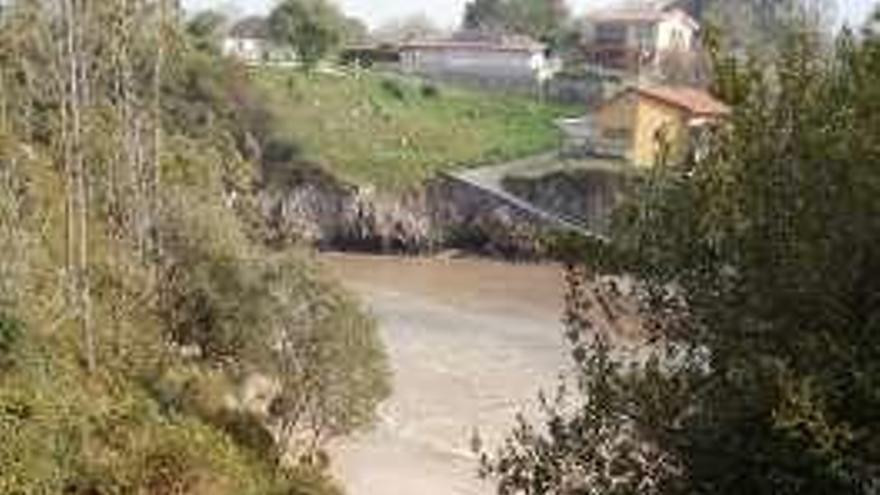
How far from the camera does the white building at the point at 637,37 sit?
91938 mm

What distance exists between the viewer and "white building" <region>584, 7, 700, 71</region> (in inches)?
3620

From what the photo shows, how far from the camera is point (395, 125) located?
73.2 meters

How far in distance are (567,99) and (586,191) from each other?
19.6 meters

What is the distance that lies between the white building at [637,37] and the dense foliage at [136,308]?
184ft

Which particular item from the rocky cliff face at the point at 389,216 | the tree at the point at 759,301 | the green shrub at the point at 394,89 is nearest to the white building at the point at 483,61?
the green shrub at the point at 394,89

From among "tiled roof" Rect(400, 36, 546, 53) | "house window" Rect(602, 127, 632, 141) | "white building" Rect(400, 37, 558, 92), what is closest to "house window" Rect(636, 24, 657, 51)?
"tiled roof" Rect(400, 36, 546, 53)

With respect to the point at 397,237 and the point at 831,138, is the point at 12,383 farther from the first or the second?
the point at 397,237

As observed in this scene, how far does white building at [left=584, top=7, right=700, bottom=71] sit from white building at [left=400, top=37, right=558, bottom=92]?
231 inches

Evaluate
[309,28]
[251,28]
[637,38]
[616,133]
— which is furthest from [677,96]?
[251,28]

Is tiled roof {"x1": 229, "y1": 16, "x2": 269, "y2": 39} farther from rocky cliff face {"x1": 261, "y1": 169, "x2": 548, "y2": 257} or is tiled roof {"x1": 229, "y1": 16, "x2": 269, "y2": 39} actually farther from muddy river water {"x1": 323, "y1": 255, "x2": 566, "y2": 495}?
muddy river water {"x1": 323, "y1": 255, "x2": 566, "y2": 495}

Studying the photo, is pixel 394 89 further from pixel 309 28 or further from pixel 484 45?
pixel 484 45

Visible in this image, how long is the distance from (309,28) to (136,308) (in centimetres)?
5325

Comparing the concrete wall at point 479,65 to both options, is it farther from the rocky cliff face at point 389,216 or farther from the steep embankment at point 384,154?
the rocky cliff face at point 389,216

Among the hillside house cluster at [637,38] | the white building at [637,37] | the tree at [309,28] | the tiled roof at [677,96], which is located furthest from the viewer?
the white building at [637,37]
